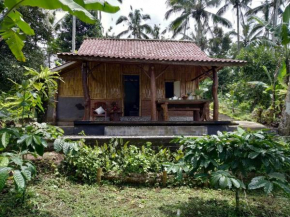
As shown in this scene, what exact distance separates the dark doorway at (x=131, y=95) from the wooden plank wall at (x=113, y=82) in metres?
0.29

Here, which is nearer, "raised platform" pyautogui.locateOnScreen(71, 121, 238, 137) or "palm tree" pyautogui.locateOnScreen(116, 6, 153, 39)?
"raised platform" pyautogui.locateOnScreen(71, 121, 238, 137)

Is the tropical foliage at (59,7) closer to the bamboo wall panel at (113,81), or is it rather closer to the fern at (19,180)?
the fern at (19,180)

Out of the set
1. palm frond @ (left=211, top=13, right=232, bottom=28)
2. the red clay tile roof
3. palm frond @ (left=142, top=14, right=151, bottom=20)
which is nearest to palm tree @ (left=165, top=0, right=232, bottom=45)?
palm frond @ (left=211, top=13, right=232, bottom=28)

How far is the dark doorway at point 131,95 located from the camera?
34.3 feet

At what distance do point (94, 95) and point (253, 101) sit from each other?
853cm

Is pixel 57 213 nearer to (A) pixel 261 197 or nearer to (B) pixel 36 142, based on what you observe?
(B) pixel 36 142

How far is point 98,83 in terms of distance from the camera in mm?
9984

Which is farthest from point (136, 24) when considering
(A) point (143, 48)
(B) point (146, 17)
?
(A) point (143, 48)

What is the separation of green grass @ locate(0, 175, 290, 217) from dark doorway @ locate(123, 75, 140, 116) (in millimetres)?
6530

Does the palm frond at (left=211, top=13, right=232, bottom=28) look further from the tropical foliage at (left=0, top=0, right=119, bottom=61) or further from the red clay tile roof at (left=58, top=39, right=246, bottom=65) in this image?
the tropical foliage at (left=0, top=0, right=119, bottom=61)

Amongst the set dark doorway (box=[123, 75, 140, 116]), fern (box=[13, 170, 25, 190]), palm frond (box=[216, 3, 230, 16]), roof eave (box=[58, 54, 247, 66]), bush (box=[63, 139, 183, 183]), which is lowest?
bush (box=[63, 139, 183, 183])

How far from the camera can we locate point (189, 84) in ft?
34.9

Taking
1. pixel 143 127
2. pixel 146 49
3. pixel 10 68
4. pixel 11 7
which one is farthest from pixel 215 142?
pixel 10 68

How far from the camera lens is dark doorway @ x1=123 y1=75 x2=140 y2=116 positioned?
10.5 m
